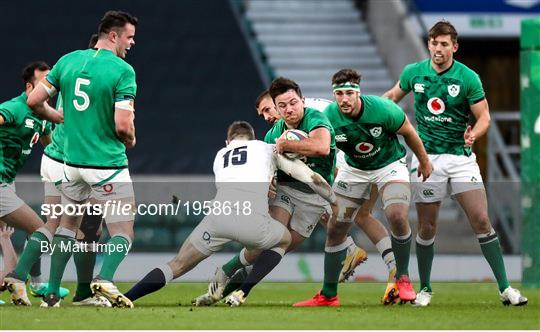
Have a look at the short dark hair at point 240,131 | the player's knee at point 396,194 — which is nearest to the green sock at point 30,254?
the short dark hair at point 240,131

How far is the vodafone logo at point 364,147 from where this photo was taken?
10125mm

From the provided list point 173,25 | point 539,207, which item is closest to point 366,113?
point 539,207

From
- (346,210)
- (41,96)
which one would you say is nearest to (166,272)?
(41,96)

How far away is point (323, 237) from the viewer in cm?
1494

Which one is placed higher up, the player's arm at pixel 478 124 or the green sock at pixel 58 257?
the player's arm at pixel 478 124

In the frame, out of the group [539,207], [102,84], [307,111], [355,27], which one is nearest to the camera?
[102,84]

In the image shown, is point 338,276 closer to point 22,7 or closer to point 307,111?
point 307,111

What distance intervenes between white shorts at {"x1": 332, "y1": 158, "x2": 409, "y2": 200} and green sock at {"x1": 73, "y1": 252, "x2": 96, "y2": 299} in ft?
6.24

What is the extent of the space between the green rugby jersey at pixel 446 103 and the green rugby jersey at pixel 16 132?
2.83m

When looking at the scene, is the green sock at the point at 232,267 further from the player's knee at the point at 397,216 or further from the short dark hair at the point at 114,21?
the short dark hair at the point at 114,21

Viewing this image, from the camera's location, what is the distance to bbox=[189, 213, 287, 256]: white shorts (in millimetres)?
9398

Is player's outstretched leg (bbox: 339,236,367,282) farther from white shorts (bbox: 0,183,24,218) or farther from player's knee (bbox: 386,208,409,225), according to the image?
white shorts (bbox: 0,183,24,218)

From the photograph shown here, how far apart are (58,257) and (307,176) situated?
1.77 meters

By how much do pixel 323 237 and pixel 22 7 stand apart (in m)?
5.97
